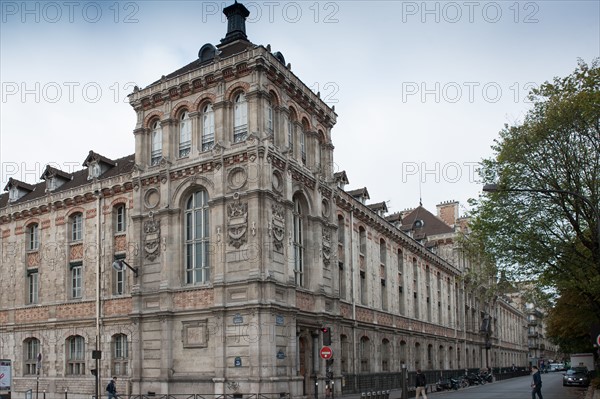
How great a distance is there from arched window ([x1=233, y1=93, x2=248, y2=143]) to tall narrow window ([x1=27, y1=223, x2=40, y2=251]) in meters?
15.8

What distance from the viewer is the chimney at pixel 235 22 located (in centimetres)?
3662

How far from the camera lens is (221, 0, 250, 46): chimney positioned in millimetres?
36625

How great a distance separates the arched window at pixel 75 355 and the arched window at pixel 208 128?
507 inches

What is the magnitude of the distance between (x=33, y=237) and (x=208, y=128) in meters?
15.0

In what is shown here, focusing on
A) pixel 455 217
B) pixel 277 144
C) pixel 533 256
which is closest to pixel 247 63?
pixel 277 144

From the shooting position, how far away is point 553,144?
2856 cm

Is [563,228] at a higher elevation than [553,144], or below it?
below

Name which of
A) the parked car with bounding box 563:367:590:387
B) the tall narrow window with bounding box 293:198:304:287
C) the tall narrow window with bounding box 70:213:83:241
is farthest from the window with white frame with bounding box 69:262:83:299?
the parked car with bounding box 563:367:590:387

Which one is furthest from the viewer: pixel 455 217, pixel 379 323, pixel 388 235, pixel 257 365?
pixel 455 217

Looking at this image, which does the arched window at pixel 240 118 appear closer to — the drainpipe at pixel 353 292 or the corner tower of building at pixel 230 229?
the corner tower of building at pixel 230 229

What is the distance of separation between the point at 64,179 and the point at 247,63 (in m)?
17.1

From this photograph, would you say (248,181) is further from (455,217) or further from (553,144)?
(455,217)

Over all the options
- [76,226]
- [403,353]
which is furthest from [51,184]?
[403,353]

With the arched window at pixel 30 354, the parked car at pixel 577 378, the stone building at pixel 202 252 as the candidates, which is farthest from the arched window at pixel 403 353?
the arched window at pixel 30 354
